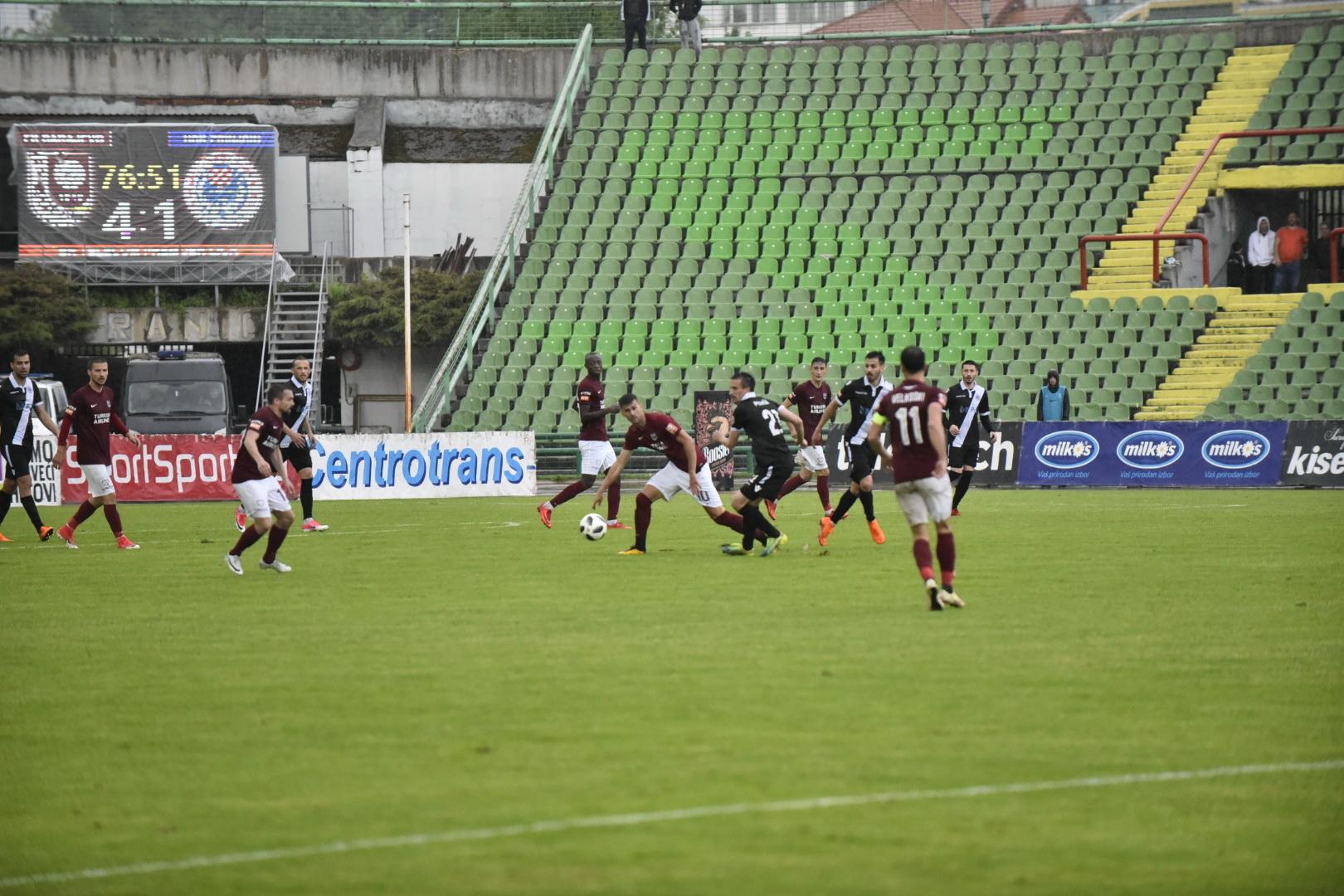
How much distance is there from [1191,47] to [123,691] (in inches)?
1434

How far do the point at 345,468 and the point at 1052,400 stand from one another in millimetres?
12579

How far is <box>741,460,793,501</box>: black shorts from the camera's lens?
18766 mm

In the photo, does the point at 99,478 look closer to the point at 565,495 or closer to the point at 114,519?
the point at 114,519

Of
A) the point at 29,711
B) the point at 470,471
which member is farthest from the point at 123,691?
the point at 470,471

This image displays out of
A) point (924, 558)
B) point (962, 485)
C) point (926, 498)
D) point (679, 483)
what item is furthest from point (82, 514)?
point (924, 558)

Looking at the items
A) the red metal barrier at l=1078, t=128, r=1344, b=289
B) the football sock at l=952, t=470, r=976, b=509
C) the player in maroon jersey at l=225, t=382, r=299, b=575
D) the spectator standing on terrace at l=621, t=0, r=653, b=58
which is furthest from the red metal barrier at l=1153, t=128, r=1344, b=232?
the player in maroon jersey at l=225, t=382, r=299, b=575

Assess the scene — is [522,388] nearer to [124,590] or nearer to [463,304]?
[463,304]

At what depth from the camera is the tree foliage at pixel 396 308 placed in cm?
4362

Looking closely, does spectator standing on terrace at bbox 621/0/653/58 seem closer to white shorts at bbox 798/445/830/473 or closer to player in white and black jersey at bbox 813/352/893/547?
player in white and black jersey at bbox 813/352/893/547

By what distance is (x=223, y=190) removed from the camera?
44.1 metres

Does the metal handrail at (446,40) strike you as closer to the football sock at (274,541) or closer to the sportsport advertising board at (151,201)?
the sportsport advertising board at (151,201)

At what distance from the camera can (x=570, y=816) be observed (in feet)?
24.5

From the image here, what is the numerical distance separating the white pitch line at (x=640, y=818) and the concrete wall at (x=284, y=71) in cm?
3987

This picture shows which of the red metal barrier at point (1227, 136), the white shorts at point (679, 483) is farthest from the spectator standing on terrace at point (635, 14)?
the white shorts at point (679, 483)
